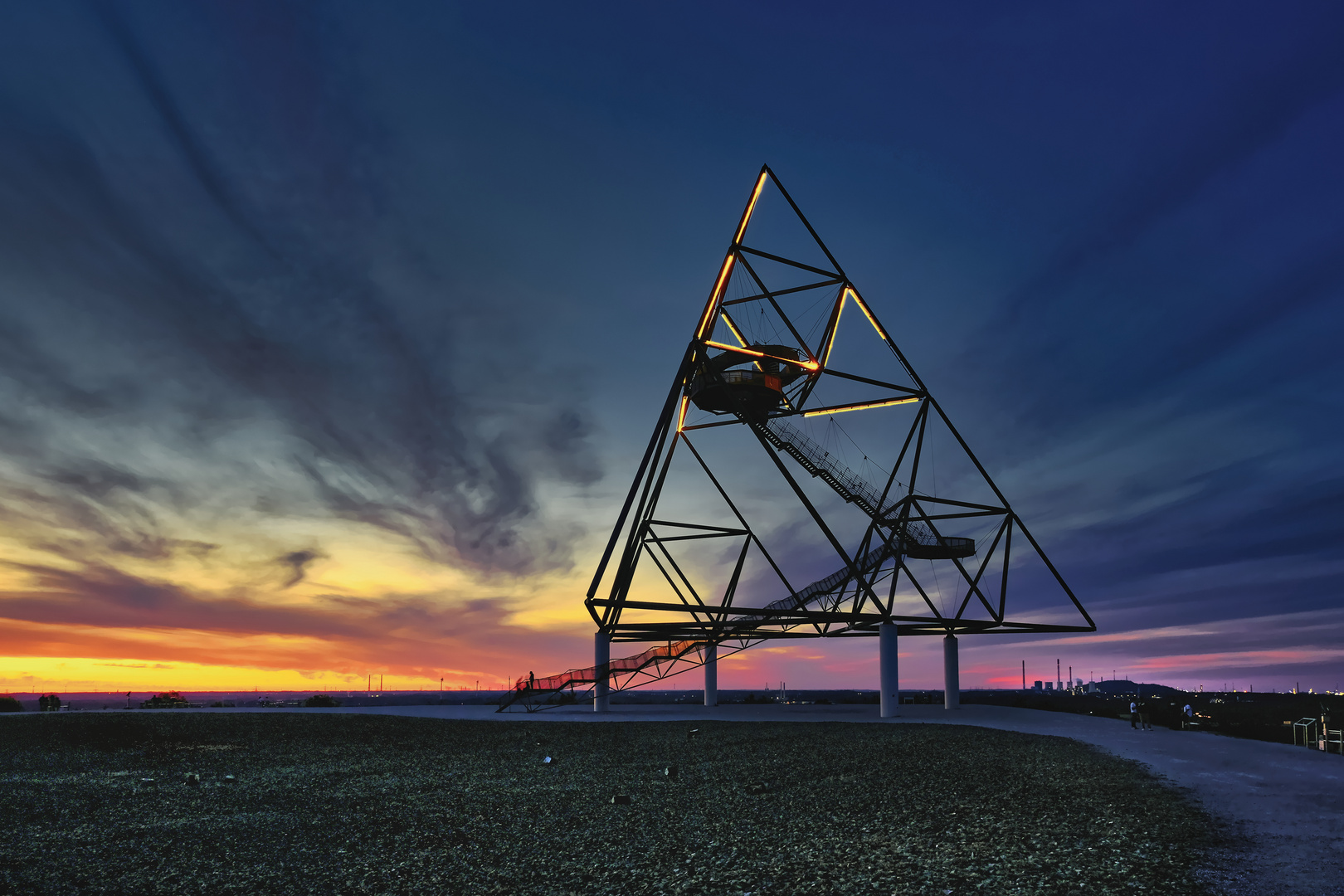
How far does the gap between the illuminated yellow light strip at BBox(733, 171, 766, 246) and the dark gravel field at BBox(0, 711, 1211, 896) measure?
1780 centimetres

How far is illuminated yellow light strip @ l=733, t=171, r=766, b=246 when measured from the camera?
30.3 m

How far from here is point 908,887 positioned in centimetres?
882

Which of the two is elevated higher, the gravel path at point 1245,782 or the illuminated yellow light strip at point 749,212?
the illuminated yellow light strip at point 749,212

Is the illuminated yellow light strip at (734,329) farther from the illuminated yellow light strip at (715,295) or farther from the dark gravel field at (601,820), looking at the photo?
the dark gravel field at (601,820)

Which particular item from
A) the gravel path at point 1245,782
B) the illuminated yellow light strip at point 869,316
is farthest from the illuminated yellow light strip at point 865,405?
the gravel path at point 1245,782

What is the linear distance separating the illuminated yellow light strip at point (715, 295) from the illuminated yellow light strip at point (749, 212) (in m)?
0.76

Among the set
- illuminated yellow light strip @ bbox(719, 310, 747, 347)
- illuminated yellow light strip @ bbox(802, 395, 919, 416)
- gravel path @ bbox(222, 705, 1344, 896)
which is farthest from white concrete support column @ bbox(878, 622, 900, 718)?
illuminated yellow light strip @ bbox(719, 310, 747, 347)

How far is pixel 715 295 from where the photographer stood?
29.9 metres

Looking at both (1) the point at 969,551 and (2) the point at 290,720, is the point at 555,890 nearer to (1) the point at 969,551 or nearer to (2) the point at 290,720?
(2) the point at 290,720

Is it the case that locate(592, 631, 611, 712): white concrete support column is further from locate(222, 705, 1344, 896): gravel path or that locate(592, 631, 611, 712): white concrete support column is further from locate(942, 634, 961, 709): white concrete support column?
locate(942, 634, 961, 709): white concrete support column

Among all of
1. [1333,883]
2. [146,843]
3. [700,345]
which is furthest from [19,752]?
[1333,883]

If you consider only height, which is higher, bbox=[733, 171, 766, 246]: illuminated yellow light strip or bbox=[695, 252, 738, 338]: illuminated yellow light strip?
bbox=[733, 171, 766, 246]: illuminated yellow light strip

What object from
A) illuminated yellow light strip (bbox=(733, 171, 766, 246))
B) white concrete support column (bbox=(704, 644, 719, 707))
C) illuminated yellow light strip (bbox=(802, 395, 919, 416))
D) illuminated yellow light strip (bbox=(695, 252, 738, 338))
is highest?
illuminated yellow light strip (bbox=(733, 171, 766, 246))

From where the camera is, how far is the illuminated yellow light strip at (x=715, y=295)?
29906mm
